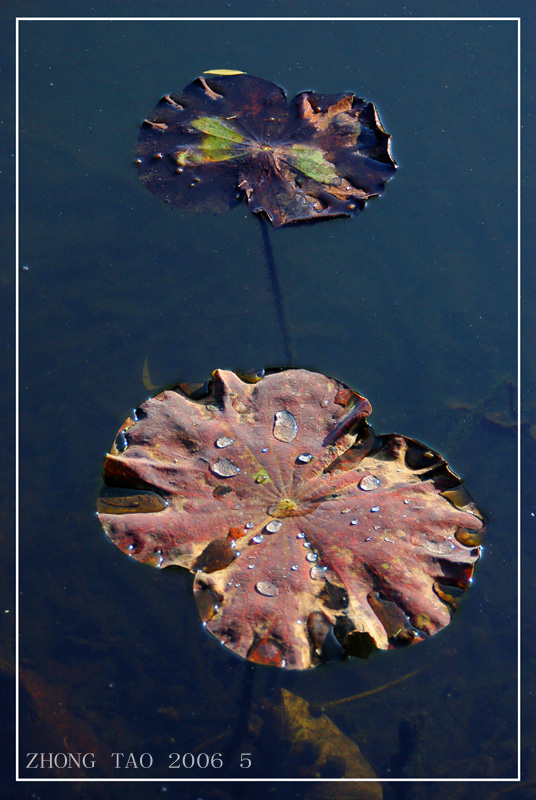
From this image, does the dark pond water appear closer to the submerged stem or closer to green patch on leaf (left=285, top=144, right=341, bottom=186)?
the submerged stem

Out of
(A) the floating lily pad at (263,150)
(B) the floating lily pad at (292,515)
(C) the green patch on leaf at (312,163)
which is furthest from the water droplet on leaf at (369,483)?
(C) the green patch on leaf at (312,163)

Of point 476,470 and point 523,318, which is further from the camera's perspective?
point 523,318

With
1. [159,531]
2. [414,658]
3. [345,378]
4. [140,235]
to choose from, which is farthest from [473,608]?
[140,235]

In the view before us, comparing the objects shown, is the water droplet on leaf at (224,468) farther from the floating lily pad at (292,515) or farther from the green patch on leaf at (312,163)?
the green patch on leaf at (312,163)

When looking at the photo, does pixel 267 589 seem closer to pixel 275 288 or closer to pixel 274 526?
pixel 274 526

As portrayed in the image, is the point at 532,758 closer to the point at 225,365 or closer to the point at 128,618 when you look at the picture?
the point at 128,618

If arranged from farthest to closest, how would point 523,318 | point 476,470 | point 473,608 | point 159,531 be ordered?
point 523,318 → point 476,470 → point 473,608 → point 159,531

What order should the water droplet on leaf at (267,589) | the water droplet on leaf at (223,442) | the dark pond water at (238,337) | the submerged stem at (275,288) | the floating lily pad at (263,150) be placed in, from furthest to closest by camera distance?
1. the floating lily pad at (263,150)
2. the submerged stem at (275,288)
3. the water droplet on leaf at (223,442)
4. the dark pond water at (238,337)
5. the water droplet on leaf at (267,589)
